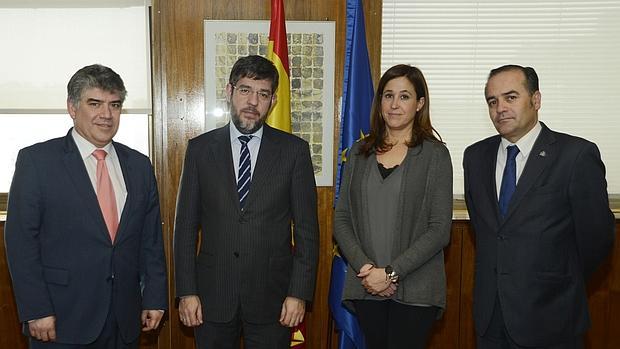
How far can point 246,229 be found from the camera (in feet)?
7.26

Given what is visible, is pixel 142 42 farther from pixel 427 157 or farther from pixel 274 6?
pixel 427 157

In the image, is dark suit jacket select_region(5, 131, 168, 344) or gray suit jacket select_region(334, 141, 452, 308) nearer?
dark suit jacket select_region(5, 131, 168, 344)

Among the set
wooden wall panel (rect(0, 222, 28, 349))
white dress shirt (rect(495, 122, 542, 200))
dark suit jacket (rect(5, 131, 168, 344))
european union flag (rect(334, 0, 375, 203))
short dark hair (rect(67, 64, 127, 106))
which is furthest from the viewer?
wooden wall panel (rect(0, 222, 28, 349))

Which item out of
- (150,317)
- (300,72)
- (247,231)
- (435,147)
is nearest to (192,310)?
(150,317)

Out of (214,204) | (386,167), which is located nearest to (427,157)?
(386,167)

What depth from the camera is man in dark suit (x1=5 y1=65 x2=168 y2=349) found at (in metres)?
2.02

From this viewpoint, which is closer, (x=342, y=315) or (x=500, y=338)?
(x=500, y=338)

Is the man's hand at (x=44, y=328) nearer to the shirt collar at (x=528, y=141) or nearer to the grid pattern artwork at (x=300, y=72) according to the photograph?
the grid pattern artwork at (x=300, y=72)

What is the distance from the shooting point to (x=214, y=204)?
2236 millimetres

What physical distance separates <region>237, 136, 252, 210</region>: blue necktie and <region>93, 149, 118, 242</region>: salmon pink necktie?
493mm

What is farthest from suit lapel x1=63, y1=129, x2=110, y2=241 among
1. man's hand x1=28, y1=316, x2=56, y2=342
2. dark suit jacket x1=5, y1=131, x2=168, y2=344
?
man's hand x1=28, y1=316, x2=56, y2=342

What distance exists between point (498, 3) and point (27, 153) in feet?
9.49

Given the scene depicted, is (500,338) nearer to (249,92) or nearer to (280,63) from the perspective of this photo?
(249,92)

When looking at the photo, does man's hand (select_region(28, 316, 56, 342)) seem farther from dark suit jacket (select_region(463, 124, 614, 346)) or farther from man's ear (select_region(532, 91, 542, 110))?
man's ear (select_region(532, 91, 542, 110))
